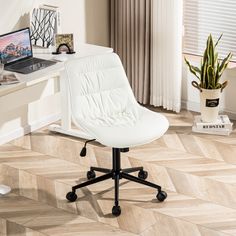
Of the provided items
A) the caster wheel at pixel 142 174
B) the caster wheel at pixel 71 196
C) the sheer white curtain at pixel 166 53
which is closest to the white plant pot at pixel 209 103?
the sheer white curtain at pixel 166 53

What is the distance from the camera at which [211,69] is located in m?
5.24

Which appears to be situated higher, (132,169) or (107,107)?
(107,107)

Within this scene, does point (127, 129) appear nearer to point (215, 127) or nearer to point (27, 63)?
point (27, 63)

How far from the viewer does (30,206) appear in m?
4.28

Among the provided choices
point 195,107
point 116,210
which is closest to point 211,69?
point 195,107

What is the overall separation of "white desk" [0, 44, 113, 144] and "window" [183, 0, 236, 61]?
37.7 inches

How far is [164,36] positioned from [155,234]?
2.15 m

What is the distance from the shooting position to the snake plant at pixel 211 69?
525 cm

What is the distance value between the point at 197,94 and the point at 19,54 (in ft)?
5.60

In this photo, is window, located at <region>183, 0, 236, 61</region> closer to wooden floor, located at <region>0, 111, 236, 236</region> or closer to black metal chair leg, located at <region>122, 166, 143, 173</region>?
wooden floor, located at <region>0, 111, 236, 236</region>

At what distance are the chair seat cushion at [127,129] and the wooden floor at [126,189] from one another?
0.47 meters

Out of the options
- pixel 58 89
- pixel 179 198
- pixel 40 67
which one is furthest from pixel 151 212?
pixel 58 89

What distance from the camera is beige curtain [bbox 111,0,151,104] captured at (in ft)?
18.6

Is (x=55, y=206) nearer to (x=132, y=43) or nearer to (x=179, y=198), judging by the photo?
(x=179, y=198)
